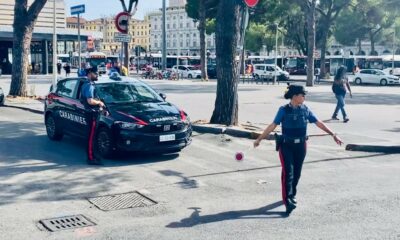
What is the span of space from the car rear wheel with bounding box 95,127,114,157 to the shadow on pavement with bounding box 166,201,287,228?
138 inches

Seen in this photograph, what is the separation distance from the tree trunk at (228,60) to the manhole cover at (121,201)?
6.68 metres

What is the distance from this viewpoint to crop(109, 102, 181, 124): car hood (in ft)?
33.0

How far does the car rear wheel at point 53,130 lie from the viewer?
482 inches

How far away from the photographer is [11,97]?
23547 mm

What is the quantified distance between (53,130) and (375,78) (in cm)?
3897

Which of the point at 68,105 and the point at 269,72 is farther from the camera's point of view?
the point at 269,72

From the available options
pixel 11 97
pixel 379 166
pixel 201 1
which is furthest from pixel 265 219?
pixel 201 1

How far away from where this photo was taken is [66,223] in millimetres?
6426

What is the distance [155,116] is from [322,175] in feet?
10.7

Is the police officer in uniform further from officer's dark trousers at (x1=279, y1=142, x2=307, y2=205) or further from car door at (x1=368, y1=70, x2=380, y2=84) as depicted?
car door at (x1=368, y1=70, x2=380, y2=84)

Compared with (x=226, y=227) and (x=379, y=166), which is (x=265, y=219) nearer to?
(x=226, y=227)

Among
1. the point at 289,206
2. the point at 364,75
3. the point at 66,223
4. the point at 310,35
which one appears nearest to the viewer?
the point at 66,223

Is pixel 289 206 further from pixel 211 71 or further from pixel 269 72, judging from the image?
pixel 211 71

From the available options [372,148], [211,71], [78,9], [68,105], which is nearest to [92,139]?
[68,105]
